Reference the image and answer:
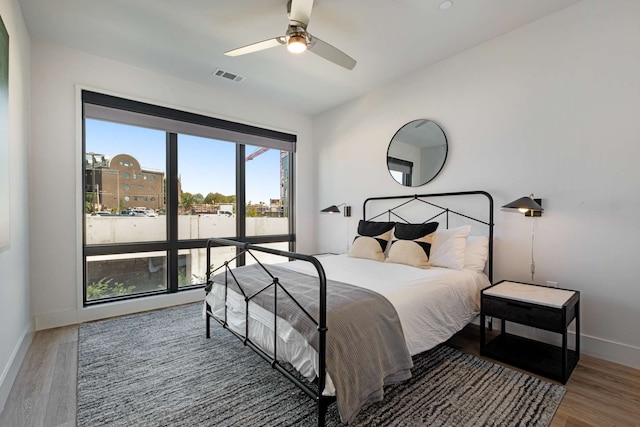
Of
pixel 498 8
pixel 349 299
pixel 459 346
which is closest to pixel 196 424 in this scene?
pixel 349 299

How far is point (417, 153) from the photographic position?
361 centimetres

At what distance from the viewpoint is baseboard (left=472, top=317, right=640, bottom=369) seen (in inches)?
88.0

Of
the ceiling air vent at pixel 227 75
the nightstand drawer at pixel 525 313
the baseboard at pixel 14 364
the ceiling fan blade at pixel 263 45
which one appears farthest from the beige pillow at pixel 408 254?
the baseboard at pixel 14 364

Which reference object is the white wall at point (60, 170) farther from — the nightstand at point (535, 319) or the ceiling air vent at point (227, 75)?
the nightstand at point (535, 319)

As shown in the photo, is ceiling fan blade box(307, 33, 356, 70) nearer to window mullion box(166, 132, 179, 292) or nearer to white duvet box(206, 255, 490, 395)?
white duvet box(206, 255, 490, 395)

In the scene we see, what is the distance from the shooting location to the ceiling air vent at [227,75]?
3.60 m

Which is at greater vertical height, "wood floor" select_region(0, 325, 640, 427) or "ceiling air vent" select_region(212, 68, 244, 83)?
"ceiling air vent" select_region(212, 68, 244, 83)

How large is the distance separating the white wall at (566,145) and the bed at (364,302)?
39 cm

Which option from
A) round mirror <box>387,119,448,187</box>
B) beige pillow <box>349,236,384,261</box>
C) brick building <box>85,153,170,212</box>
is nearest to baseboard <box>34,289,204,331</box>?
brick building <box>85,153,170,212</box>

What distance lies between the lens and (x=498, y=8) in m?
2.51

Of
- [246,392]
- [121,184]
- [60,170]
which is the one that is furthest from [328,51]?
[60,170]

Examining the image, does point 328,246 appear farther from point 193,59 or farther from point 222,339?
point 193,59

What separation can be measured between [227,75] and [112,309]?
3.09 meters

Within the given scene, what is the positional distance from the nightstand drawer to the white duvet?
0.20 metres
